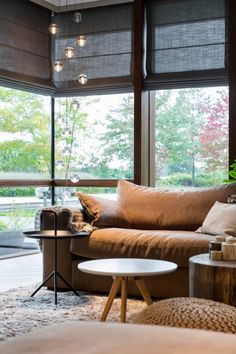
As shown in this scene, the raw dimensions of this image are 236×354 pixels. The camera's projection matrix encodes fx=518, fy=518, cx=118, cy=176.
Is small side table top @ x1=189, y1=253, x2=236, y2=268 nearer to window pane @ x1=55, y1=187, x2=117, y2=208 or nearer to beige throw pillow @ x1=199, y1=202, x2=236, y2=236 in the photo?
beige throw pillow @ x1=199, y1=202, x2=236, y2=236

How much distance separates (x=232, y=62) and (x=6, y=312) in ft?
11.3

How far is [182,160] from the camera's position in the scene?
5773 millimetres

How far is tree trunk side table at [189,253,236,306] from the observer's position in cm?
269

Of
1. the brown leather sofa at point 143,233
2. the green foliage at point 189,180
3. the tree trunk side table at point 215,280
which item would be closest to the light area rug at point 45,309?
the brown leather sofa at point 143,233

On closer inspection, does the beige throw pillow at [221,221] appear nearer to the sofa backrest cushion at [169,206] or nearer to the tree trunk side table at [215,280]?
the sofa backrest cushion at [169,206]

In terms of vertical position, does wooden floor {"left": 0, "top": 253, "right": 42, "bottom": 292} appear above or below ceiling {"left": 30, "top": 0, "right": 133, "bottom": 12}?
below

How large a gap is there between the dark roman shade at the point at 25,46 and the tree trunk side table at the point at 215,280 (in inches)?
143

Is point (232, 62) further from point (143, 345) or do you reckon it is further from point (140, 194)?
point (143, 345)

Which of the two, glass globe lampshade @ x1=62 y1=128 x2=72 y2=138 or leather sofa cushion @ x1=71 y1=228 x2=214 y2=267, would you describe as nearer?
leather sofa cushion @ x1=71 y1=228 x2=214 y2=267

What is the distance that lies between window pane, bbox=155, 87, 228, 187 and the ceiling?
128 centimetres

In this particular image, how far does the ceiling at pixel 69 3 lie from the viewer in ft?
20.2

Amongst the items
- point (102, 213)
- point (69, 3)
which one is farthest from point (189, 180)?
point (69, 3)

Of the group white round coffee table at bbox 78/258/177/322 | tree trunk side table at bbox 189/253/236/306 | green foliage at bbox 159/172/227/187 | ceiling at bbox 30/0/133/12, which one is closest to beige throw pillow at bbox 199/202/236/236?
white round coffee table at bbox 78/258/177/322

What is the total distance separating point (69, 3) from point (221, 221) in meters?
3.75
